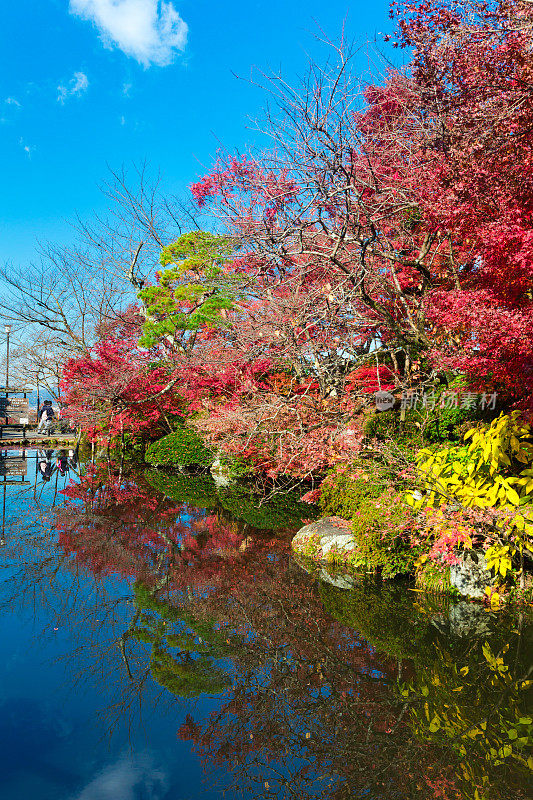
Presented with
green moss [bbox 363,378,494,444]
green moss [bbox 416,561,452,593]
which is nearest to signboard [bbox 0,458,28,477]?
green moss [bbox 363,378,494,444]

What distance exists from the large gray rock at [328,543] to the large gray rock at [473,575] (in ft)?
4.31

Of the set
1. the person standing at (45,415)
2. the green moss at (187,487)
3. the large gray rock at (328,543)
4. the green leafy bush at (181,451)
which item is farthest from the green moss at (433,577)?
the person standing at (45,415)

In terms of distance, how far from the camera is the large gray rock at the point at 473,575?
198 inches

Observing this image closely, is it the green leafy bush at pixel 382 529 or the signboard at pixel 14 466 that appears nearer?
the green leafy bush at pixel 382 529

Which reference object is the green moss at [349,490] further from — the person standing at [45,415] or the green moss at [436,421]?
the person standing at [45,415]

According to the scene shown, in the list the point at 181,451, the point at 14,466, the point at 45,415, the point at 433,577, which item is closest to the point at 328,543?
the point at 433,577

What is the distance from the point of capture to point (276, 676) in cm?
365

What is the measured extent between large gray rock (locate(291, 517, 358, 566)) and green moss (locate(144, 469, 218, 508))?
11.7 feet

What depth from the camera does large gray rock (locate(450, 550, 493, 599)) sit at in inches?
198

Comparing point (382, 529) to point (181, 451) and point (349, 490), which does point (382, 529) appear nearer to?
point (349, 490)

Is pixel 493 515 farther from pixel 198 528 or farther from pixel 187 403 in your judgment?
pixel 187 403

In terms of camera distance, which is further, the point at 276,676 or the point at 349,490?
the point at 349,490

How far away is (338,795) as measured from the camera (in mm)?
2566

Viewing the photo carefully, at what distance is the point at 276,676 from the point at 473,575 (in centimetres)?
245
